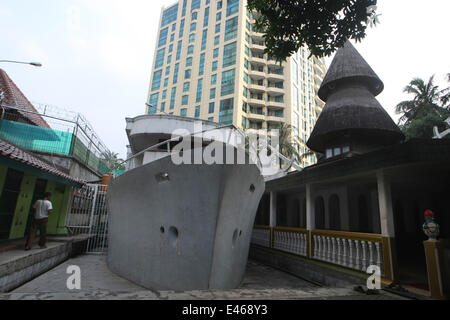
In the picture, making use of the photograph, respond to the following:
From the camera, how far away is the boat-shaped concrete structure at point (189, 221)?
4758 mm

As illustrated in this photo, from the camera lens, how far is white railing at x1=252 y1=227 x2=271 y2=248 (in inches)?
369

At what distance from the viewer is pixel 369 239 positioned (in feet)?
17.0

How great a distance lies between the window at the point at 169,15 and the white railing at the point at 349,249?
1970 inches

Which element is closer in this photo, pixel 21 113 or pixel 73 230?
pixel 73 230

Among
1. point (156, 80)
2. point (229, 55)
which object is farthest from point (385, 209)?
point (156, 80)

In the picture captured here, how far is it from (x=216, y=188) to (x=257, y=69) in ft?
122

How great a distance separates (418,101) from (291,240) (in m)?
23.9

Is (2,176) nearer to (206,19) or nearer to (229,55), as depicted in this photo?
(229,55)

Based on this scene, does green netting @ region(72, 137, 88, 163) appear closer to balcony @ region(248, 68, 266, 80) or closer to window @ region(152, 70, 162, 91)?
balcony @ region(248, 68, 266, 80)

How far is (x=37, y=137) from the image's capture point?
12.1 metres

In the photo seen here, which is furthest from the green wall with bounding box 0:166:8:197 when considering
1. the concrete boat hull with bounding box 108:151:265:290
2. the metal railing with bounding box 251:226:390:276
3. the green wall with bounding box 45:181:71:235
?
the metal railing with bounding box 251:226:390:276

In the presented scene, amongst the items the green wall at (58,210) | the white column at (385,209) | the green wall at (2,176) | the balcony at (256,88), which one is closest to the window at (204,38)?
the balcony at (256,88)
